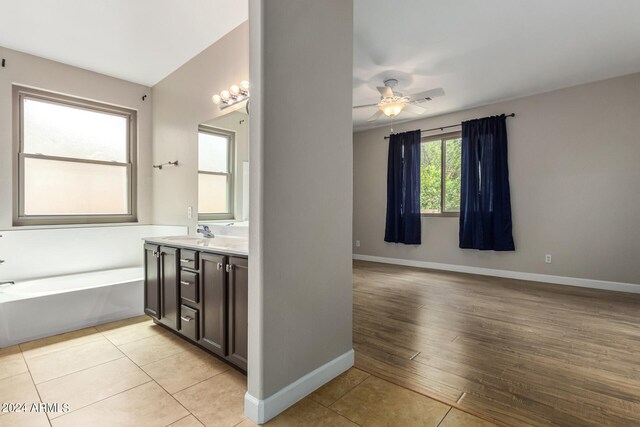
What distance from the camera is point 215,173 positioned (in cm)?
327

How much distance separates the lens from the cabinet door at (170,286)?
2414 millimetres

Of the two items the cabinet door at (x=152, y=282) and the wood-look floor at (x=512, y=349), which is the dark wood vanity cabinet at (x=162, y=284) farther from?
the wood-look floor at (x=512, y=349)

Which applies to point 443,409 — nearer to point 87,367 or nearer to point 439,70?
point 87,367

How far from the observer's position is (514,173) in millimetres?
4641

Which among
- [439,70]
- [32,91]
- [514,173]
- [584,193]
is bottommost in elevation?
[584,193]

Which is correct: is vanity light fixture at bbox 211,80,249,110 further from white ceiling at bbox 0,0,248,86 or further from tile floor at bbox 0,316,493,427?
tile floor at bbox 0,316,493,427

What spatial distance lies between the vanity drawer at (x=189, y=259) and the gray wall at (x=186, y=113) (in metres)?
1.19

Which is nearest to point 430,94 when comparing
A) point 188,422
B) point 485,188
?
→ point 485,188

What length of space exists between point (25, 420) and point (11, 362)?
2.87 feet

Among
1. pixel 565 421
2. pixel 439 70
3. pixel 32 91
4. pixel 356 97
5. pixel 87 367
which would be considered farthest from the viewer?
pixel 356 97

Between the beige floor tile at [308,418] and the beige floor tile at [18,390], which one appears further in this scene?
the beige floor tile at [18,390]

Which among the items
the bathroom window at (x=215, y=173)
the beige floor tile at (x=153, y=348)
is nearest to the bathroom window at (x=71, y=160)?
the bathroom window at (x=215, y=173)

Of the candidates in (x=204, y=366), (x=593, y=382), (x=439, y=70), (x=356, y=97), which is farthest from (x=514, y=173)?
(x=204, y=366)

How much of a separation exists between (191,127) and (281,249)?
102 inches
